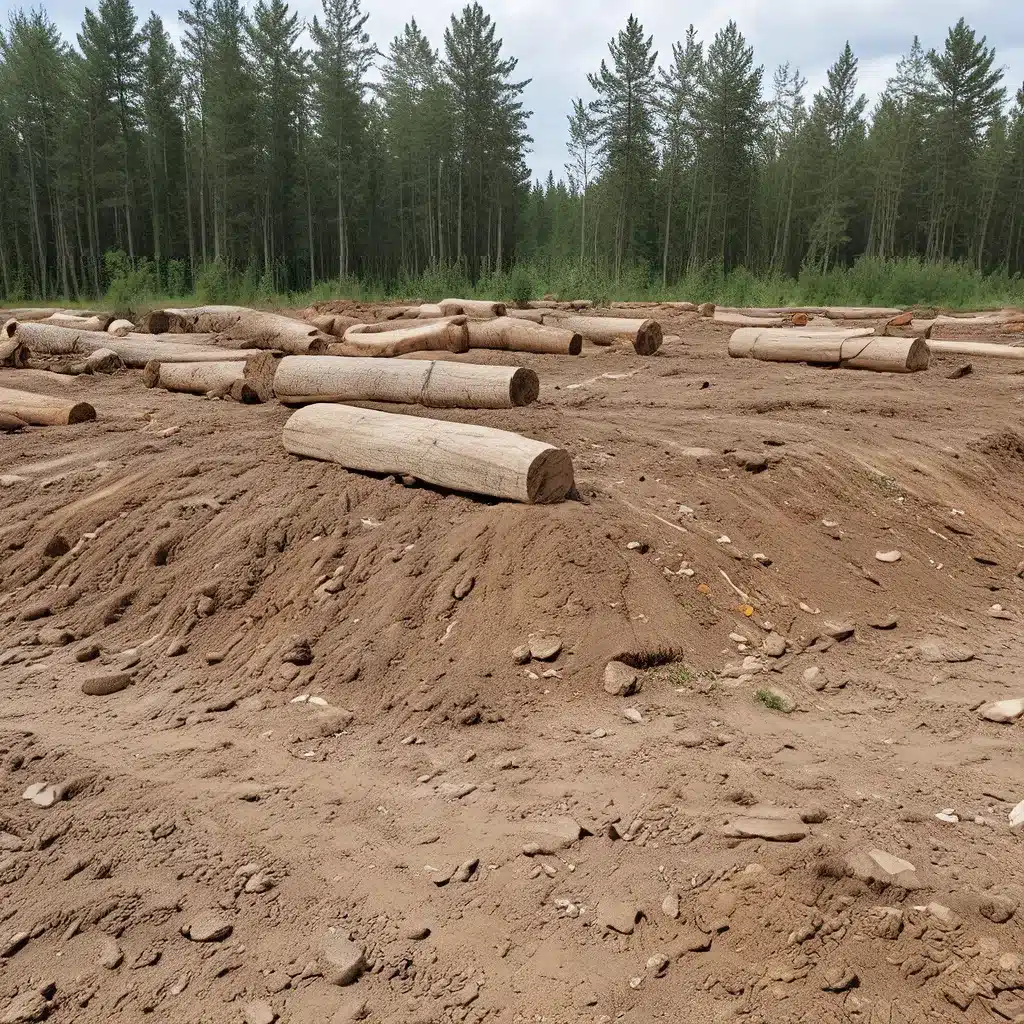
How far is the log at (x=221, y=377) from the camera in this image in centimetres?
922

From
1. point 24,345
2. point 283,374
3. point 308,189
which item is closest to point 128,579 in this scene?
point 283,374

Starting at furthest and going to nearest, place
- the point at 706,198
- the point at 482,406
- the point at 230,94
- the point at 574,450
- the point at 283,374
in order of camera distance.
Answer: the point at 706,198
the point at 230,94
the point at 283,374
the point at 482,406
the point at 574,450

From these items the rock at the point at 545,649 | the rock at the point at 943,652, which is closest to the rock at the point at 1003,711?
the rock at the point at 943,652

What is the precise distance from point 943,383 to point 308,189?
2800 cm

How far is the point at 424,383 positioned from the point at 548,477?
8.33 feet

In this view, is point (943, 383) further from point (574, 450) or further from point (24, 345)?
point (24, 345)

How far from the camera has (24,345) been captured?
12109 mm

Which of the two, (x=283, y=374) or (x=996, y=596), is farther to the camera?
(x=283, y=374)

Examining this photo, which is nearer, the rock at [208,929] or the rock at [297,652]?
the rock at [208,929]

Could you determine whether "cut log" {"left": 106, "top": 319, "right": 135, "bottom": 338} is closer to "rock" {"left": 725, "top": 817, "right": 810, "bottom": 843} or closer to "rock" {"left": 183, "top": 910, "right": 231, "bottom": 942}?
"rock" {"left": 183, "top": 910, "right": 231, "bottom": 942}

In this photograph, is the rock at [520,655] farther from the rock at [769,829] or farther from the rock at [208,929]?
the rock at [208,929]

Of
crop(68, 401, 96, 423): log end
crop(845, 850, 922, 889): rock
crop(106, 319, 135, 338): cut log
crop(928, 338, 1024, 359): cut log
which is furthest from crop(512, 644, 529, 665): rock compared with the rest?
crop(106, 319, 135, 338): cut log

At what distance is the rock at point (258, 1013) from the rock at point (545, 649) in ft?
7.14

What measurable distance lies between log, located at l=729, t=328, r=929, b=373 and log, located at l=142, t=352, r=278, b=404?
649 cm
